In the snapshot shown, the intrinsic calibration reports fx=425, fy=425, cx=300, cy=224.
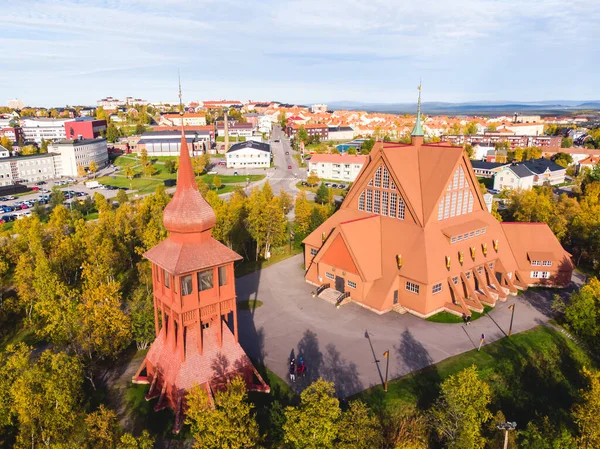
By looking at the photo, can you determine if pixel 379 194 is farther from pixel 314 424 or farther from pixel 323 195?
pixel 323 195

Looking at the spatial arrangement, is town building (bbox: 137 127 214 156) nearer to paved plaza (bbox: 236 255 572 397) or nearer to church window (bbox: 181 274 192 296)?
paved plaza (bbox: 236 255 572 397)

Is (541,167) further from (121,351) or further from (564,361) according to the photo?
(121,351)

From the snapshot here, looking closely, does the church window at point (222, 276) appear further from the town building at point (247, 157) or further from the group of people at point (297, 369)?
the town building at point (247, 157)

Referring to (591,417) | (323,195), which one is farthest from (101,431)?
(323,195)

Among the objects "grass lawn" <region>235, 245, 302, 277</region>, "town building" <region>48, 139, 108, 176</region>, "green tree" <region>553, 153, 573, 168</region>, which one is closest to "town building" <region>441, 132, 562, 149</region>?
"green tree" <region>553, 153, 573, 168</region>

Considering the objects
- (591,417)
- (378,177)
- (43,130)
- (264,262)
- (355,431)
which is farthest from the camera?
(43,130)

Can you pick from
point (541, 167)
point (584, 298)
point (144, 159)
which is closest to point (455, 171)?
point (584, 298)
